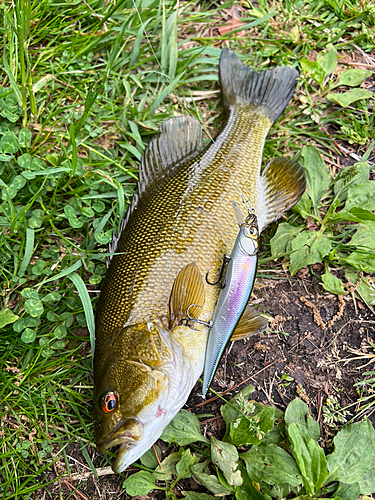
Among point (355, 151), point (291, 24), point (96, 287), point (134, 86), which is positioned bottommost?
point (96, 287)

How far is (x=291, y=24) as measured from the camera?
3.98m

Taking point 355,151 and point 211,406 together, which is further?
point 355,151

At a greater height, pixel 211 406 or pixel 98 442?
pixel 98 442

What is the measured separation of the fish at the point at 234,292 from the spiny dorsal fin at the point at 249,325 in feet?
0.84

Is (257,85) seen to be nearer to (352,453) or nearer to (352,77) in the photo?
(352,77)

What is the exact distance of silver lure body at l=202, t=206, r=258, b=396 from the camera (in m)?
2.67

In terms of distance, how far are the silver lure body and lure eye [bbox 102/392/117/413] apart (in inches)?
25.0

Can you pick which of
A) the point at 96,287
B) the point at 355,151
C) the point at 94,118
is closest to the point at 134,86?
the point at 94,118

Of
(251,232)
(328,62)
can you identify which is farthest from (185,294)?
(328,62)

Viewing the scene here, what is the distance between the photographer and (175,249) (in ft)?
9.14

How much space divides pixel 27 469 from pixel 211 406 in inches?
52.6

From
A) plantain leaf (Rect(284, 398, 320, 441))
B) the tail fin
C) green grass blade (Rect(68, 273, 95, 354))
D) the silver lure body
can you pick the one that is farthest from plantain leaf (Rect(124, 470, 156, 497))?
the tail fin

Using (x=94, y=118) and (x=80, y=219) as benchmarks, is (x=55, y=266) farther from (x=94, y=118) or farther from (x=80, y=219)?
(x=94, y=118)

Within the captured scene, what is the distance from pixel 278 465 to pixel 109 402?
1204 mm
